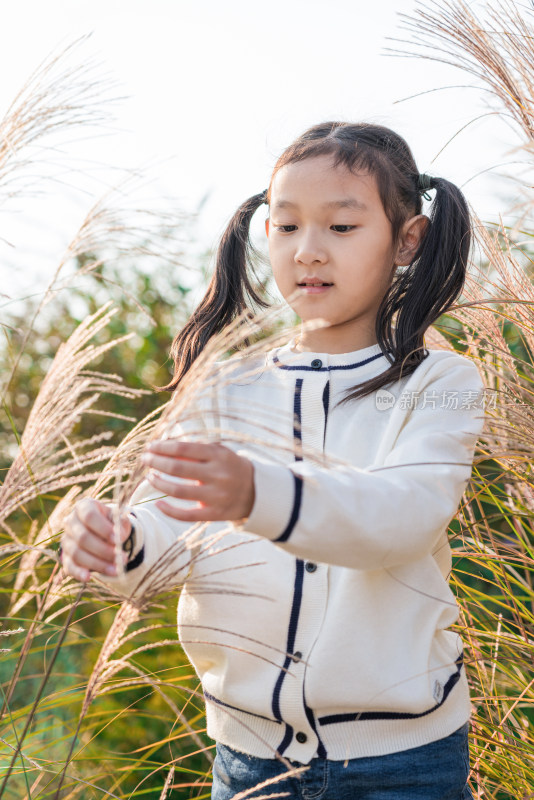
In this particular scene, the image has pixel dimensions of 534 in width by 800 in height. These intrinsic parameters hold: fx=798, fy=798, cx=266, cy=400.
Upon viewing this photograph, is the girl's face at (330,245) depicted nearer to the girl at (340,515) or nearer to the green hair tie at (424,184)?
the girl at (340,515)

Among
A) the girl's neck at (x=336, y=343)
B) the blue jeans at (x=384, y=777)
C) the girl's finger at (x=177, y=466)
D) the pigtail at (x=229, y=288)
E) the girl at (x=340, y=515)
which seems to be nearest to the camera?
the girl's finger at (x=177, y=466)

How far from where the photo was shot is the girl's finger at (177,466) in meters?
0.96

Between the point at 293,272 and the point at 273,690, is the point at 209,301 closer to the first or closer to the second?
the point at 293,272

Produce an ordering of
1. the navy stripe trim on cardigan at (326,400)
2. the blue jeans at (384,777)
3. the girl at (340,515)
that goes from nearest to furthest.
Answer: the girl at (340,515)
the blue jeans at (384,777)
the navy stripe trim on cardigan at (326,400)

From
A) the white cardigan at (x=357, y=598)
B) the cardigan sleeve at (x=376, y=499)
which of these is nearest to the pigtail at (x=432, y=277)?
the white cardigan at (x=357, y=598)

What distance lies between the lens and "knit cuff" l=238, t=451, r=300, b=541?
1032 millimetres

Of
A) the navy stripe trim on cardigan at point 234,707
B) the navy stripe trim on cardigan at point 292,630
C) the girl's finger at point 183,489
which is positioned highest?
the girl's finger at point 183,489

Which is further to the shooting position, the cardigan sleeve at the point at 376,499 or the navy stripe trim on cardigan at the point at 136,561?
the navy stripe trim on cardigan at the point at 136,561

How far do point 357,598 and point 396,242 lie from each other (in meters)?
0.78

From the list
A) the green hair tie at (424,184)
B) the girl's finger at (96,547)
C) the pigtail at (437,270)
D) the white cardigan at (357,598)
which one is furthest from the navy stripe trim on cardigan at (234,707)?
the green hair tie at (424,184)

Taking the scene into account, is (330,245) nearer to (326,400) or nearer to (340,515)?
(326,400)

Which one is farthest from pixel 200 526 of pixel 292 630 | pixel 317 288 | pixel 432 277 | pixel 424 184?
pixel 424 184

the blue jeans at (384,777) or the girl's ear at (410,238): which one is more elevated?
the girl's ear at (410,238)

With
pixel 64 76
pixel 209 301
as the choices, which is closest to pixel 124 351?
pixel 209 301
